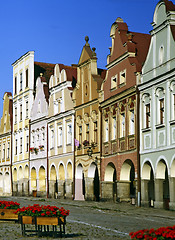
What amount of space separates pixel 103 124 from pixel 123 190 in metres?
6.11

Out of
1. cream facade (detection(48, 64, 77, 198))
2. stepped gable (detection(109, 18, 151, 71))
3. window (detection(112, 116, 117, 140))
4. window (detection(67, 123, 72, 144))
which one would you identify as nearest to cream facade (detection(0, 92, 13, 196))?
cream facade (detection(48, 64, 77, 198))

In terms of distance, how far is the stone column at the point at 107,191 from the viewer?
4062cm

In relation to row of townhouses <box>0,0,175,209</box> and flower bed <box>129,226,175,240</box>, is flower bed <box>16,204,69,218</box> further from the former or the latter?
row of townhouses <box>0,0,175,209</box>

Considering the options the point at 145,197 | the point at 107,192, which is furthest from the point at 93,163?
the point at 145,197

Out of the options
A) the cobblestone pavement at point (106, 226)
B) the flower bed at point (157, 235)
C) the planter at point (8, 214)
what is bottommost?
the cobblestone pavement at point (106, 226)

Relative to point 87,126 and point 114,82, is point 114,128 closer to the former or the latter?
point 114,82

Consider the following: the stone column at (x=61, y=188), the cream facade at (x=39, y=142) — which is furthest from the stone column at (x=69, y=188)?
the cream facade at (x=39, y=142)

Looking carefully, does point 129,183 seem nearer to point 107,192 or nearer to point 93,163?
point 107,192

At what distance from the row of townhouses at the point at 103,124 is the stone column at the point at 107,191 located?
71 mm

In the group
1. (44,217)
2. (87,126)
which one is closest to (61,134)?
(87,126)

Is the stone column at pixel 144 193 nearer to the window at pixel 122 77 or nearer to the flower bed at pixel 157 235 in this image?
the window at pixel 122 77

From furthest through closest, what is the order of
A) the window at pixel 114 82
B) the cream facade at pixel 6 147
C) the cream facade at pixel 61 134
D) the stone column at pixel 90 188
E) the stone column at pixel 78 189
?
the cream facade at pixel 6 147, the cream facade at pixel 61 134, the stone column at pixel 78 189, the stone column at pixel 90 188, the window at pixel 114 82

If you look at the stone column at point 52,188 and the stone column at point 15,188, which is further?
the stone column at point 15,188

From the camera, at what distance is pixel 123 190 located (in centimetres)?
3841
